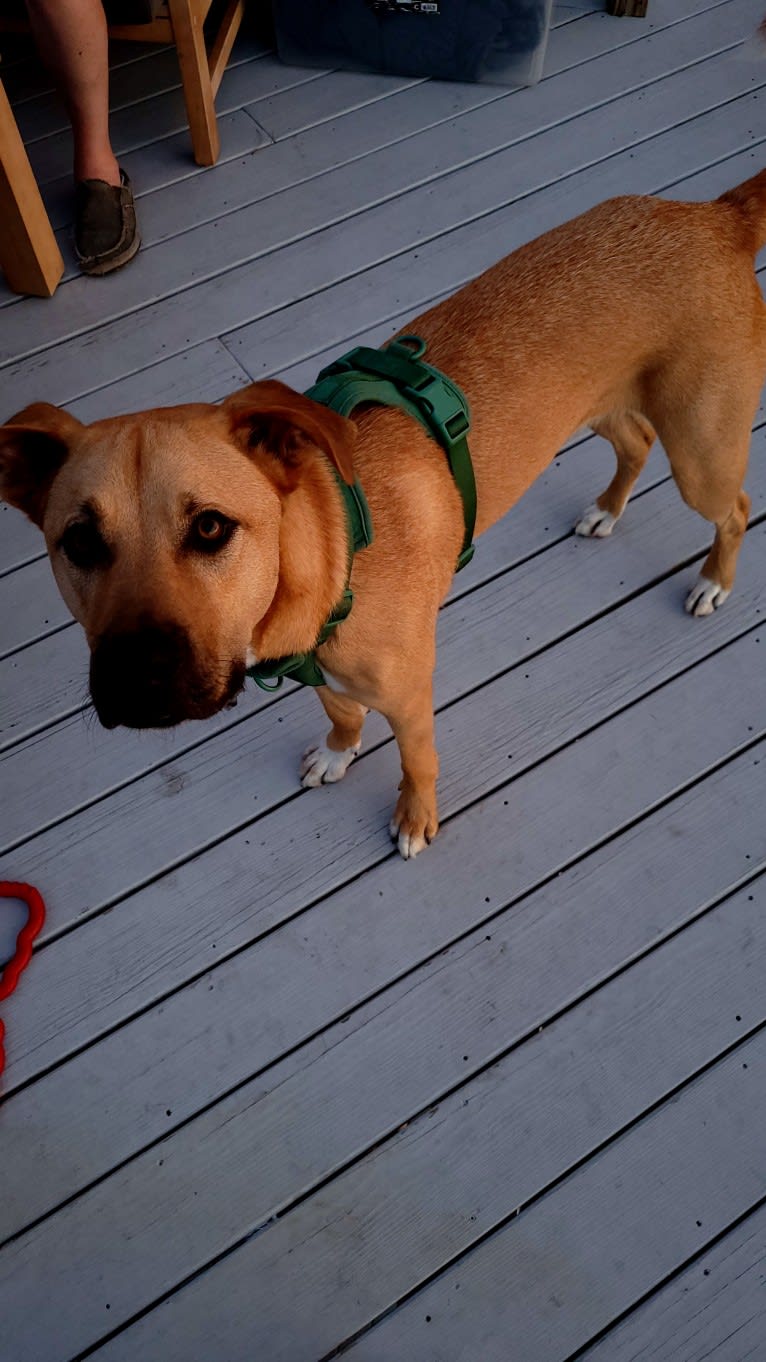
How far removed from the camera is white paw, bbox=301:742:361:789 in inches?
98.5

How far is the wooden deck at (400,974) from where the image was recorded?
6.37 ft

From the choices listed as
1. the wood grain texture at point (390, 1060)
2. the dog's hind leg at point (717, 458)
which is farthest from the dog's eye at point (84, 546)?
the dog's hind leg at point (717, 458)

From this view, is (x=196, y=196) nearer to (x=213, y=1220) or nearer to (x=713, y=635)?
(x=713, y=635)

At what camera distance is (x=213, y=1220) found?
6.59ft

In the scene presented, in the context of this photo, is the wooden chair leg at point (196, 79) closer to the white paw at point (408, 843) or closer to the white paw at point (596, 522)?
the white paw at point (596, 522)

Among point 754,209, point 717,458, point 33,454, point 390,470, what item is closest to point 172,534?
point 33,454

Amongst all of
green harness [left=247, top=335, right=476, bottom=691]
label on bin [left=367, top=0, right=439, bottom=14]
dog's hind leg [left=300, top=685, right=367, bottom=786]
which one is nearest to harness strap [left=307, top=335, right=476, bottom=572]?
green harness [left=247, top=335, right=476, bottom=691]

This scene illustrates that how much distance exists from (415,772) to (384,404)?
819 millimetres

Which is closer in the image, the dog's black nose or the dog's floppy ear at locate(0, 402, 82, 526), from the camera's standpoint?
Result: the dog's black nose

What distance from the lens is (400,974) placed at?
2.27 metres

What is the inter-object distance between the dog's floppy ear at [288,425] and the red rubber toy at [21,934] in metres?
1.30

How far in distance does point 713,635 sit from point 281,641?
4.82 ft

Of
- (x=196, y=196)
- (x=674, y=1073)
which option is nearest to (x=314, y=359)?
(x=196, y=196)

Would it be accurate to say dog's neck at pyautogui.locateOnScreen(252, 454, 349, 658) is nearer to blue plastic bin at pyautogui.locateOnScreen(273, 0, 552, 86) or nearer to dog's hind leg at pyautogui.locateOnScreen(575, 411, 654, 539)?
dog's hind leg at pyautogui.locateOnScreen(575, 411, 654, 539)
